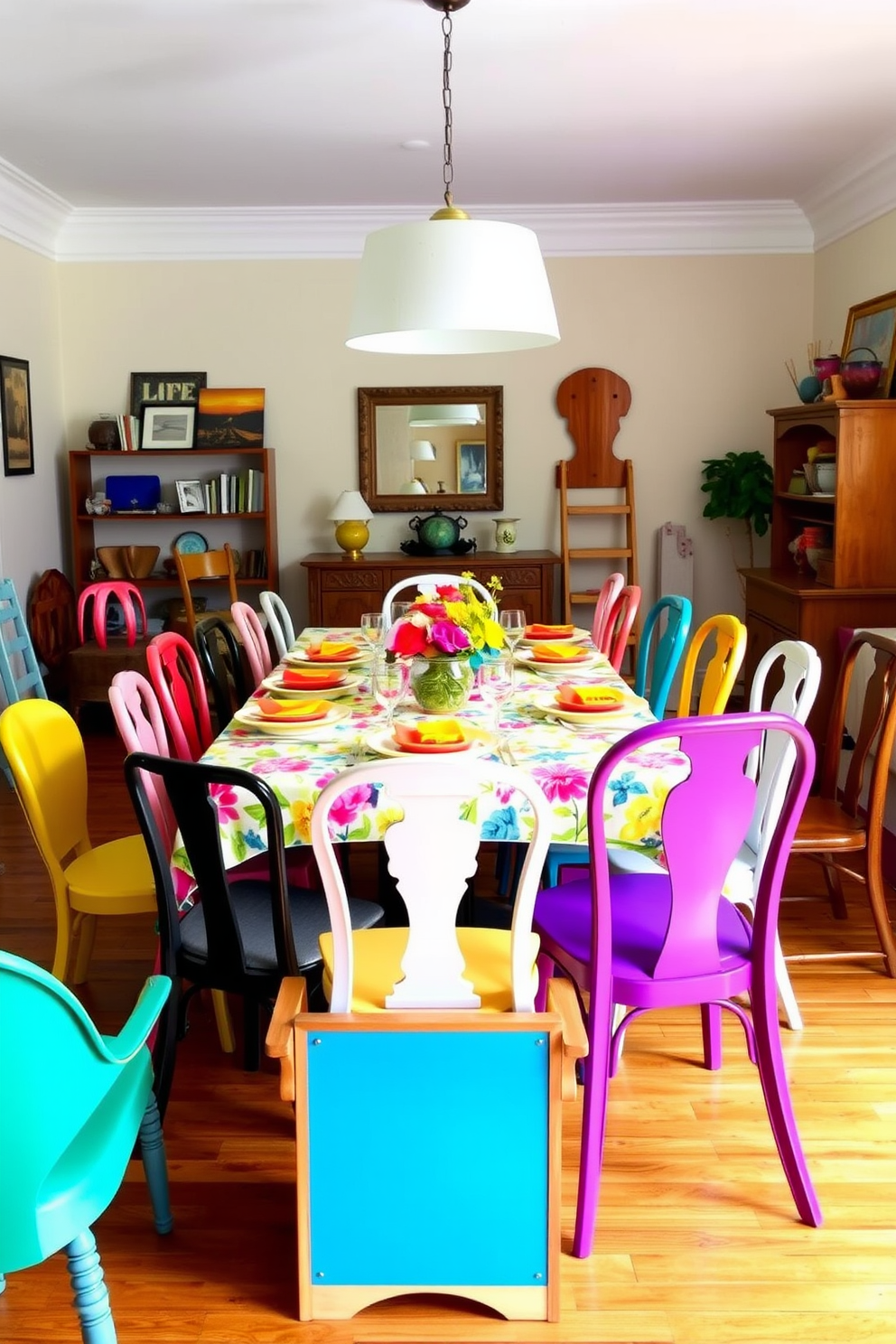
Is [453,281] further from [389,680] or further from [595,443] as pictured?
[595,443]

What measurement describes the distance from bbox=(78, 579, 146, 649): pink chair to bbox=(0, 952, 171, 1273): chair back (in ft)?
14.7

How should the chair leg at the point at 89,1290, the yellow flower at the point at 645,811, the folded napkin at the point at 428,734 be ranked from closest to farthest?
the chair leg at the point at 89,1290
the yellow flower at the point at 645,811
the folded napkin at the point at 428,734

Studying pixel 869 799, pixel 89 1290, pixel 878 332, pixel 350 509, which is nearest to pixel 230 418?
pixel 350 509

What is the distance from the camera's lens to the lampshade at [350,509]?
6.27 m

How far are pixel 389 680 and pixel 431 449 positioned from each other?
3991 millimetres

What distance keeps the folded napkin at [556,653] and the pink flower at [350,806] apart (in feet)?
4.50

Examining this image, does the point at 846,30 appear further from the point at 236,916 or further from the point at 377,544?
the point at 377,544

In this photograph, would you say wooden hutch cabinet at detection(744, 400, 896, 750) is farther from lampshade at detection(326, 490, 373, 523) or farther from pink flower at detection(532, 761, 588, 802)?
pink flower at detection(532, 761, 588, 802)

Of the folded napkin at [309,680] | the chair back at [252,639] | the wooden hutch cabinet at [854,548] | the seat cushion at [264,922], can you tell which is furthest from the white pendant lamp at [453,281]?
the wooden hutch cabinet at [854,548]

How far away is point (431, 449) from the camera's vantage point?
6621 mm

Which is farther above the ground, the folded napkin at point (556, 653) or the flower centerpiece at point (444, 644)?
the flower centerpiece at point (444, 644)

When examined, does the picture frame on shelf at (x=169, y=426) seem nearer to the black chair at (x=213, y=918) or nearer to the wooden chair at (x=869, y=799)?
the wooden chair at (x=869, y=799)

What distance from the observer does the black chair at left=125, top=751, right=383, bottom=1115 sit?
7.32 ft

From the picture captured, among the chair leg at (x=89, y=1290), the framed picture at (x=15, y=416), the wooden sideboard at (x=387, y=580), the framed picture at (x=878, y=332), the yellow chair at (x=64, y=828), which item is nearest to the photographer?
the chair leg at (x=89, y=1290)
